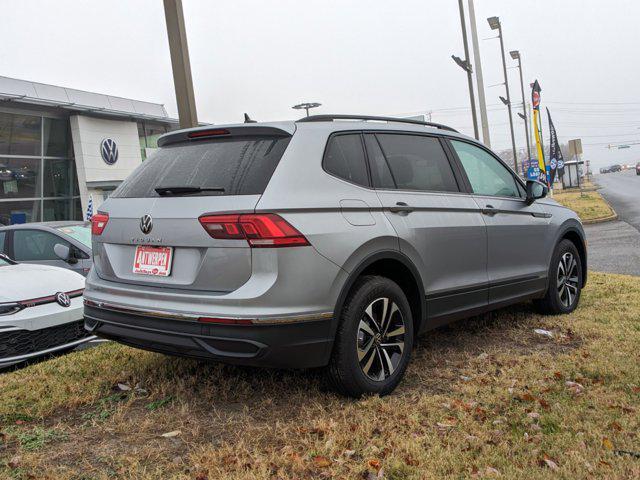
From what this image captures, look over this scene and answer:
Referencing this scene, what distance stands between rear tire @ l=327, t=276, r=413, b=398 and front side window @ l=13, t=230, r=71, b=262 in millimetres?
5436

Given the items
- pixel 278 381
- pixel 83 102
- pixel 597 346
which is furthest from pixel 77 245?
pixel 83 102

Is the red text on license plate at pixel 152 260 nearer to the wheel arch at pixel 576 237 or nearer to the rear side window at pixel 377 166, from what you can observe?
the rear side window at pixel 377 166

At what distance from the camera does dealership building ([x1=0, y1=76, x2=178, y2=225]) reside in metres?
24.3

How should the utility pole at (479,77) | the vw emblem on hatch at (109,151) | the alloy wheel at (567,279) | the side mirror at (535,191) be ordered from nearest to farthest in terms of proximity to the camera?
the side mirror at (535,191)
the alloy wheel at (567,279)
the utility pole at (479,77)
the vw emblem on hatch at (109,151)

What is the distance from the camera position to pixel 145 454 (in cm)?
297

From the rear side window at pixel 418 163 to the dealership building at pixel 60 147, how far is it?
22.3 m

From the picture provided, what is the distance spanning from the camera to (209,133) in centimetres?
368

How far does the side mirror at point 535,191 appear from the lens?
5395mm

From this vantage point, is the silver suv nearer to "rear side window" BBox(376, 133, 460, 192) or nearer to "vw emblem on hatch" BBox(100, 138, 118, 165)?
"rear side window" BBox(376, 133, 460, 192)

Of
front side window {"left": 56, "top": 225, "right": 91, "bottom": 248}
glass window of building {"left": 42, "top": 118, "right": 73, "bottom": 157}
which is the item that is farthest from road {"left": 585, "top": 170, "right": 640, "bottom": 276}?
glass window of building {"left": 42, "top": 118, "right": 73, "bottom": 157}

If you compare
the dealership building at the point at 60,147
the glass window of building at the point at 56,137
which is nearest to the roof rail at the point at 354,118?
the dealership building at the point at 60,147

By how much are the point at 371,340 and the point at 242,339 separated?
2.95 ft

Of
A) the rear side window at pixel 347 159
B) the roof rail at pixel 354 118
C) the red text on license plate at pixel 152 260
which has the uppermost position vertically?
the roof rail at pixel 354 118

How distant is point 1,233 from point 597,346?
24.6 feet
